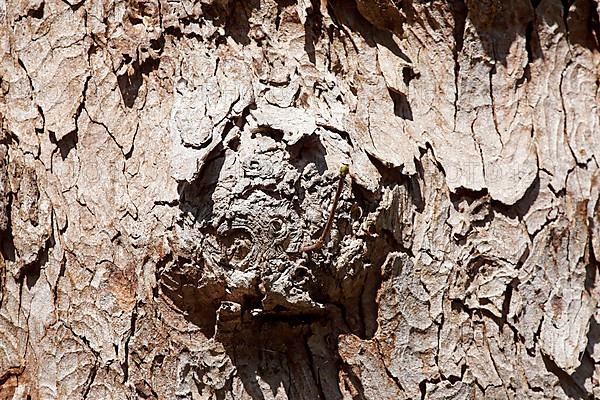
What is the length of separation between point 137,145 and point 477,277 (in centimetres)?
61

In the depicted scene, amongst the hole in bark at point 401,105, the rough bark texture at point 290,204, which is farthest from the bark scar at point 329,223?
the hole in bark at point 401,105

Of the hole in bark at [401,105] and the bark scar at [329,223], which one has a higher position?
the hole in bark at [401,105]

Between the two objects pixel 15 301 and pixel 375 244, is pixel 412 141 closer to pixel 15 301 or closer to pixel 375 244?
pixel 375 244

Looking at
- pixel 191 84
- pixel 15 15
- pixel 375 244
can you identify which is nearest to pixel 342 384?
pixel 375 244

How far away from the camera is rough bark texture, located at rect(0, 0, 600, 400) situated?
1.41m

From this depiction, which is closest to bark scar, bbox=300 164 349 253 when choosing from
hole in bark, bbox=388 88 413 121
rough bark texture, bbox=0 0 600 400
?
rough bark texture, bbox=0 0 600 400

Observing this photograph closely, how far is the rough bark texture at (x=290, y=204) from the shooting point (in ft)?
4.64

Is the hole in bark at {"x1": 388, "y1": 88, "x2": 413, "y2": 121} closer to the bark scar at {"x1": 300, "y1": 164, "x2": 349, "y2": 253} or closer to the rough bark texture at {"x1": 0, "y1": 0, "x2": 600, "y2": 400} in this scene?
the rough bark texture at {"x1": 0, "y1": 0, "x2": 600, "y2": 400}

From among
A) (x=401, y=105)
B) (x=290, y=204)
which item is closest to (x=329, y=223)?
(x=290, y=204)

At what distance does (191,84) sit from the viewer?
146 centimetres

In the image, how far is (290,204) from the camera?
1399 mm

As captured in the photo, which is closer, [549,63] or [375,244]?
[375,244]

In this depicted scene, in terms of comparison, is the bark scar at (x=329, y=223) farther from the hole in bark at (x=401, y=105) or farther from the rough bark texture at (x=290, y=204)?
the hole in bark at (x=401, y=105)

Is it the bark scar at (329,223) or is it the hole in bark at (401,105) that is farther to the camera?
the hole in bark at (401,105)
